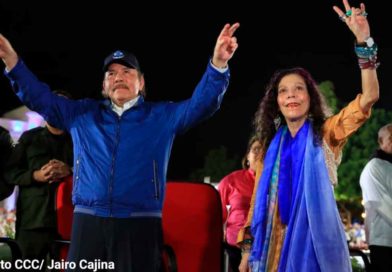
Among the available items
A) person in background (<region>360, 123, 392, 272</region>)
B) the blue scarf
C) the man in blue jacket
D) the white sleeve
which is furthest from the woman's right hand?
the white sleeve

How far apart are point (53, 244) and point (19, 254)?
11.5 inches

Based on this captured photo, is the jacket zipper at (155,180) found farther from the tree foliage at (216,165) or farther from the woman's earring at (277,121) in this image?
the tree foliage at (216,165)

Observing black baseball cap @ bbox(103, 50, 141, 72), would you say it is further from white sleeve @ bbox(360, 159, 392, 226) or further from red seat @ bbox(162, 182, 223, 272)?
white sleeve @ bbox(360, 159, 392, 226)

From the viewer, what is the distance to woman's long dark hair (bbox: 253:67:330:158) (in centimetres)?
337

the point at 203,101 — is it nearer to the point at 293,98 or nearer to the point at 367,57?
the point at 293,98

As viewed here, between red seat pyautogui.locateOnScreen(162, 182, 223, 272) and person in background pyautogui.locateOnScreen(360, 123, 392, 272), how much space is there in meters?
1.55

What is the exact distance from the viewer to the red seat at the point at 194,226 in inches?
161

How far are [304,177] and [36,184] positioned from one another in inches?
92.0

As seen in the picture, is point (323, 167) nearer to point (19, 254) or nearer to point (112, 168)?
point (112, 168)

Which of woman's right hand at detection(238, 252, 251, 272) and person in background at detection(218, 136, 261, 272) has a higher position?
person in background at detection(218, 136, 261, 272)

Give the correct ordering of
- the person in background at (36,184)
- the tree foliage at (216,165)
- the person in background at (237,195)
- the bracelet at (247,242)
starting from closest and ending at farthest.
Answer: the bracelet at (247,242)
the person in background at (36,184)
the person in background at (237,195)
the tree foliage at (216,165)

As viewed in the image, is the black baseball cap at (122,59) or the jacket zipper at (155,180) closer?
the jacket zipper at (155,180)

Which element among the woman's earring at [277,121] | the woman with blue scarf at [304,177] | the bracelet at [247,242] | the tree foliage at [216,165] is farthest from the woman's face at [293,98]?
the tree foliage at [216,165]

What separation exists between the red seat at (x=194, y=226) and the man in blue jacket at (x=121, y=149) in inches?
36.6
